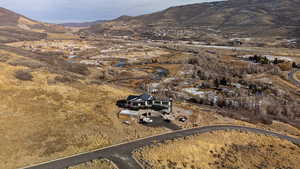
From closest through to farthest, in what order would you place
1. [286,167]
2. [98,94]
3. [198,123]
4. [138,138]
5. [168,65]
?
[286,167] → [138,138] → [198,123] → [98,94] → [168,65]

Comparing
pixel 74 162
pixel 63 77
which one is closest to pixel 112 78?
pixel 63 77

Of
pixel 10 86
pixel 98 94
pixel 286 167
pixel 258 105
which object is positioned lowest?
pixel 286 167

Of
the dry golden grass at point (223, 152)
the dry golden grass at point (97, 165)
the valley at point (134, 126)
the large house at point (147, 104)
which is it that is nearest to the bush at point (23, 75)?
the valley at point (134, 126)

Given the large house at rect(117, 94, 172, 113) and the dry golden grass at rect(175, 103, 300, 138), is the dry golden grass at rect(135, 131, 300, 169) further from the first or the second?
the large house at rect(117, 94, 172, 113)

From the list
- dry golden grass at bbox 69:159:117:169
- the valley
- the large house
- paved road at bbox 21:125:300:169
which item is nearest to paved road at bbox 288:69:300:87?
the valley

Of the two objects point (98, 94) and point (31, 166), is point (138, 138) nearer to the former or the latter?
point (31, 166)

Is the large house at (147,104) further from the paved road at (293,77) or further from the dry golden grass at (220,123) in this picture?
the paved road at (293,77)

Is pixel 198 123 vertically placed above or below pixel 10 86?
below
